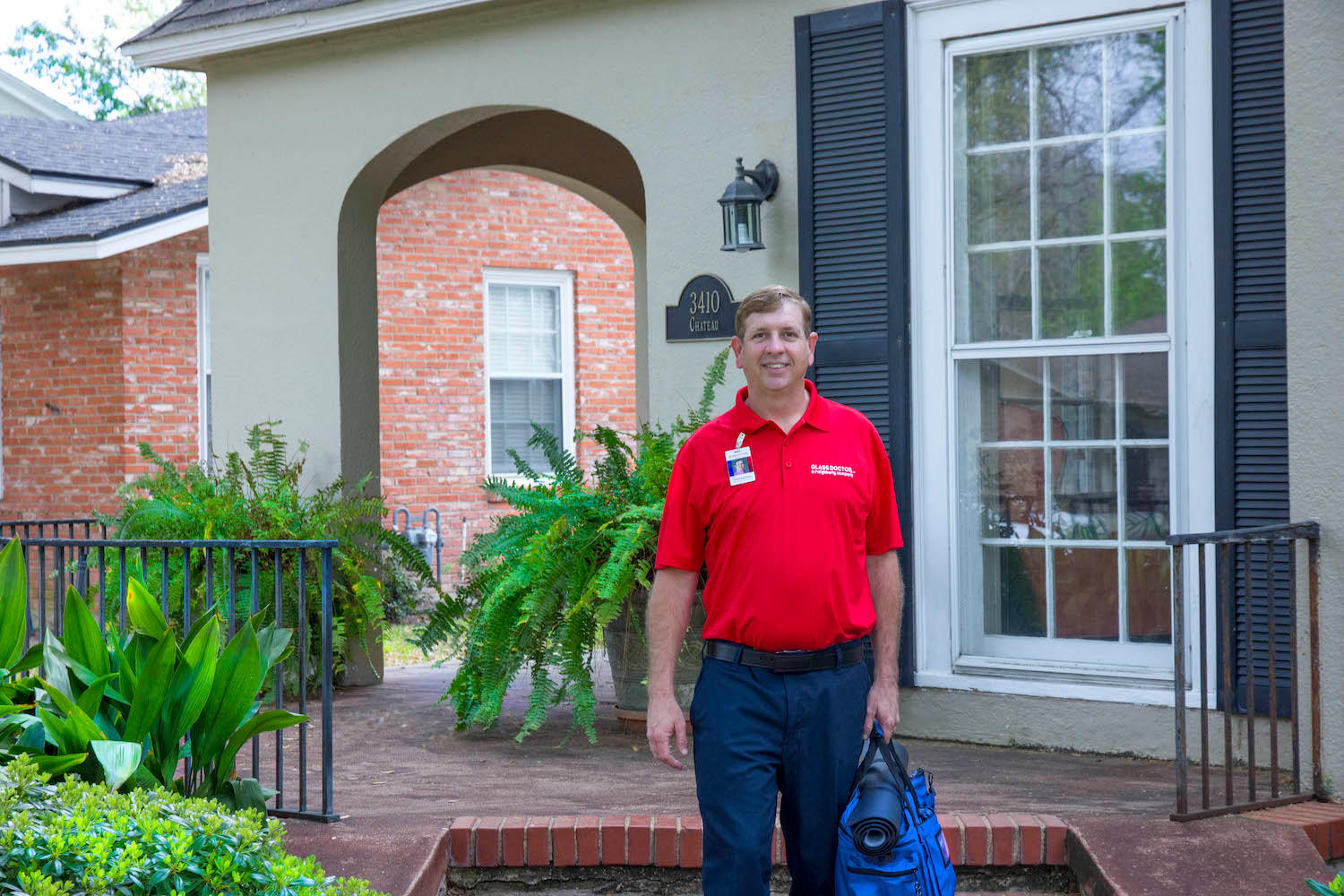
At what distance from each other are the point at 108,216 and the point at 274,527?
5.84 meters

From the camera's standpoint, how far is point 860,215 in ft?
20.1

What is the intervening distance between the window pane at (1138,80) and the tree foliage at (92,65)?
114ft

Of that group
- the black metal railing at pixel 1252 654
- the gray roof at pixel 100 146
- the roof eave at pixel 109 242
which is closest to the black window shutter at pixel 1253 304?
the black metal railing at pixel 1252 654

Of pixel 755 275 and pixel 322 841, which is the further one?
pixel 755 275

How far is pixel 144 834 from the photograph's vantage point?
3227 mm

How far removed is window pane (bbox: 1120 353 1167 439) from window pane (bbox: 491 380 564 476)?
8151 mm

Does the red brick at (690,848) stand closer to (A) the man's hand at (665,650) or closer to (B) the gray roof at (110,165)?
(A) the man's hand at (665,650)

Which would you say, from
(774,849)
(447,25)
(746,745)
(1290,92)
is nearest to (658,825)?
(774,849)

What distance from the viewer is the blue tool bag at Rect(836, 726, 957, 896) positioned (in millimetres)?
3387

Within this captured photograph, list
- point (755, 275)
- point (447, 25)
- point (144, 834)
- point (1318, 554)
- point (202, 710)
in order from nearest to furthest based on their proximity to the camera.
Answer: point (144, 834), point (202, 710), point (1318, 554), point (755, 275), point (447, 25)

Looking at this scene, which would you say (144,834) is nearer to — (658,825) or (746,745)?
(746,745)

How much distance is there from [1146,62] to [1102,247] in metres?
0.69

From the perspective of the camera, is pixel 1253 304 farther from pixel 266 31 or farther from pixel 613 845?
pixel 266 31

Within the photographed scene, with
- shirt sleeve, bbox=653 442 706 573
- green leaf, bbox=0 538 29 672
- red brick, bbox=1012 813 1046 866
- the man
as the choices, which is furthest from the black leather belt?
green leaf, bbox=0 538 29 672
